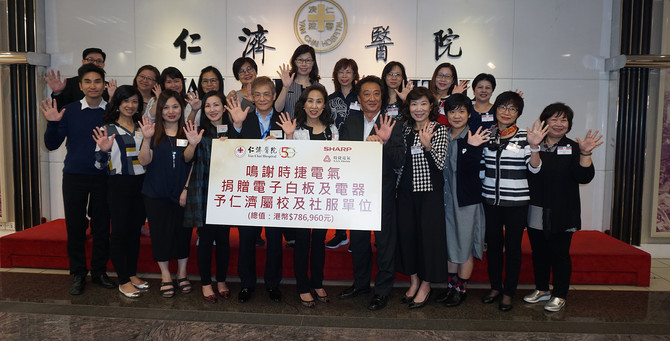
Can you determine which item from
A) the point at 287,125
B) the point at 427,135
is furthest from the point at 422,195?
the point at 287,125

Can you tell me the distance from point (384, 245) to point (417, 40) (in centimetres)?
273

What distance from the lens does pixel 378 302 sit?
3139mm

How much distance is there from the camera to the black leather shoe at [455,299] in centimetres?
320

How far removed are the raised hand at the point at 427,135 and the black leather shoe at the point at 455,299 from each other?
1.15m

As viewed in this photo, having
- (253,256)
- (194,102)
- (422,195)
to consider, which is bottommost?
(253,256)

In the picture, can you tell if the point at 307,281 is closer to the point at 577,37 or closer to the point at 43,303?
the point at 43,303

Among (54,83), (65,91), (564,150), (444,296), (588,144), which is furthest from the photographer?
(65,91)

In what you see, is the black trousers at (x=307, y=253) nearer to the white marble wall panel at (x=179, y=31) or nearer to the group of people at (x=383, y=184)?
the group of people at (x=383, y=184)

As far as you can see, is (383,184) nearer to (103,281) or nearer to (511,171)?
(511,171)

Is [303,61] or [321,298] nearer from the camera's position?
[321,298]

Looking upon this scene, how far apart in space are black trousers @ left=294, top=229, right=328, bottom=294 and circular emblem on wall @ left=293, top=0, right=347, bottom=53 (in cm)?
260

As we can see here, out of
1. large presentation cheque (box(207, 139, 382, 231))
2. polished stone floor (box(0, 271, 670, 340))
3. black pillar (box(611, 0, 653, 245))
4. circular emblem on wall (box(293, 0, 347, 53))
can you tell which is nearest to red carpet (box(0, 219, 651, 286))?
polished stone floor (box(0, 271, 670, 340))

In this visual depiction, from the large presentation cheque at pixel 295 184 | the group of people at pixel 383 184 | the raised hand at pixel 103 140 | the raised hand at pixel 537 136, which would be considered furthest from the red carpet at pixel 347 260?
the raised hand at pixel 537 136

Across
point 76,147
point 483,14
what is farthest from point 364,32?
point 76,147
